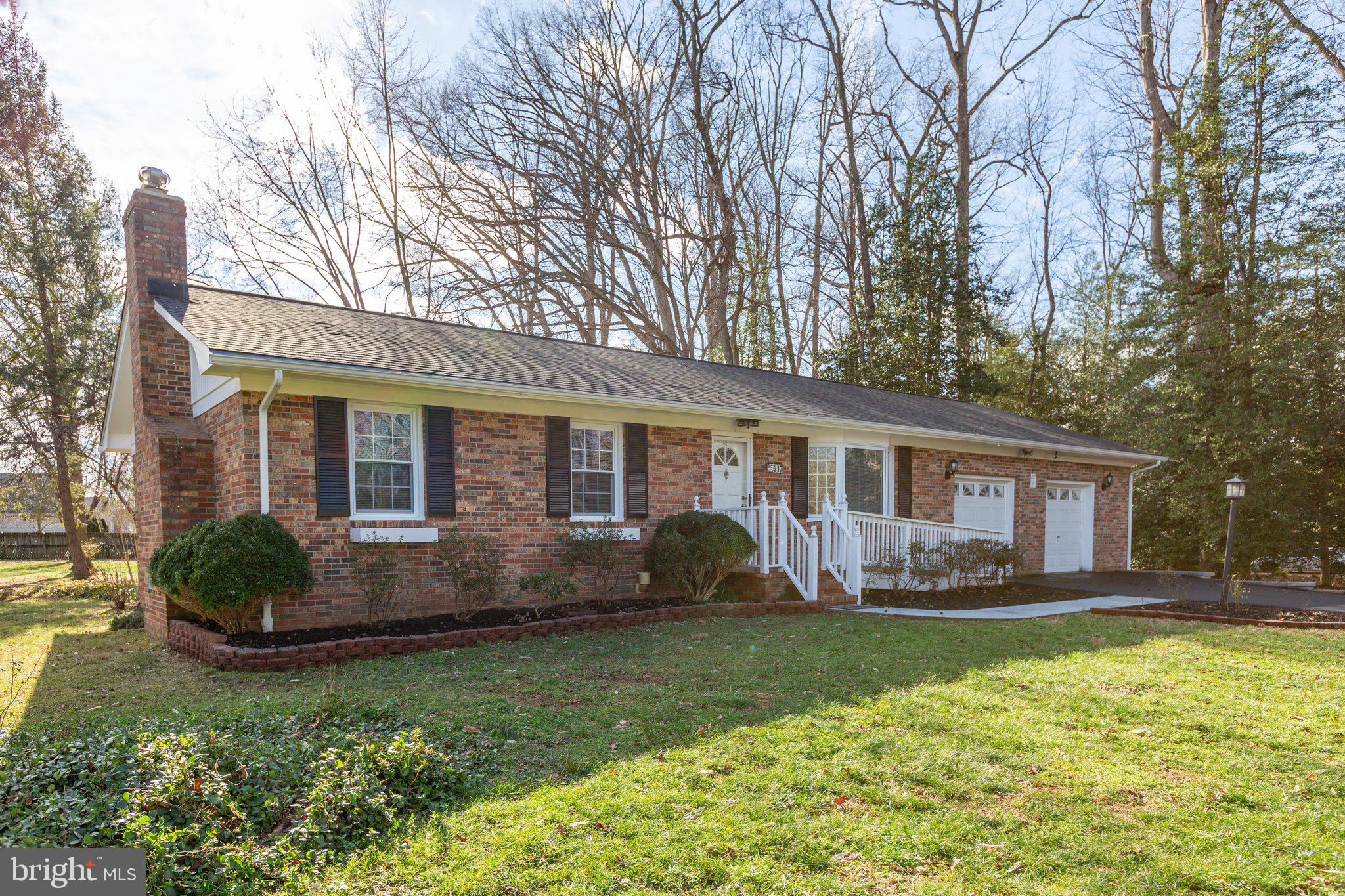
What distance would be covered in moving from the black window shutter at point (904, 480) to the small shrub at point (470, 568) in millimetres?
7738

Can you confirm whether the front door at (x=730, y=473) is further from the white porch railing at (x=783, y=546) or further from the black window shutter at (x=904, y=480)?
the black window shutter at (x=904, y=480)

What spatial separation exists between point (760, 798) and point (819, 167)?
1012 inches

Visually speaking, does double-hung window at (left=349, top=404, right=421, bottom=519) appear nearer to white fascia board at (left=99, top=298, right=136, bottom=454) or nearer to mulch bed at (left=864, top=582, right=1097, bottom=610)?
white fascia board at (left=99, top=298, right=136, bottom=454)

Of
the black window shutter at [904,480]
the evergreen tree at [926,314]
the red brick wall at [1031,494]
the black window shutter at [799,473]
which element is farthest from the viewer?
the evergreen tree at [926,314]

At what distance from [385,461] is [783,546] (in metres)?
5.60

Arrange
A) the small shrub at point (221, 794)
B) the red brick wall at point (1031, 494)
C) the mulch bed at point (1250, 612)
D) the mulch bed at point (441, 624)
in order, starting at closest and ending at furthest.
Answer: the small shrub at point (221, 794) < the mulch bed at point (441, 624) < the mulch bed at point (1250, 612) < the red brick wall at point (1031, 494)

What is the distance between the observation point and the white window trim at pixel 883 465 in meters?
13.2

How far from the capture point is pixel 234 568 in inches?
294

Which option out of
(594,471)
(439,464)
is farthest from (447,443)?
(594,471)

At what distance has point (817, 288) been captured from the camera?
2770cm

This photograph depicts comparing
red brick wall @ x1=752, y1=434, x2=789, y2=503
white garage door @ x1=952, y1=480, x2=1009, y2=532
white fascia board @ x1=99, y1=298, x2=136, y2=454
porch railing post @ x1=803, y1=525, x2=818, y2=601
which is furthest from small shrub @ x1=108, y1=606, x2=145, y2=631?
white garage door @ x1=952, y1=480, x2=1009, y2=532

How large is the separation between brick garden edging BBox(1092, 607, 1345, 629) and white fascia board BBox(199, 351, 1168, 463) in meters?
4.33

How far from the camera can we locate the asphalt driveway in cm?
1166

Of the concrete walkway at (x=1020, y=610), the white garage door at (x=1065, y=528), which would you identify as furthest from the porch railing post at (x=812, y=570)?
the white garage door at (x=1065, y=528)
